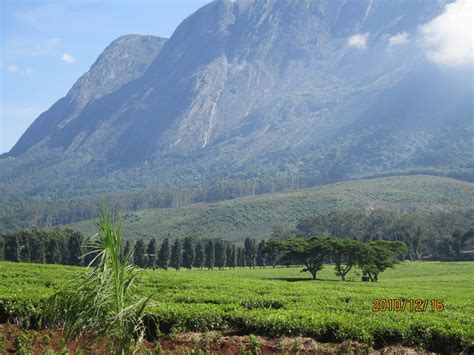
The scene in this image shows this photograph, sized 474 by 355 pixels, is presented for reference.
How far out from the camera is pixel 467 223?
130 meters

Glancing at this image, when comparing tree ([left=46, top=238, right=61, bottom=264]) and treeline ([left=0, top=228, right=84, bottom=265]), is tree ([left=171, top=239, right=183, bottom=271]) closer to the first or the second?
treeline ([left=0, top=228, right=84, bottom=265])

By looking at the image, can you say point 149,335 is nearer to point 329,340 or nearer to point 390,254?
point 329,340

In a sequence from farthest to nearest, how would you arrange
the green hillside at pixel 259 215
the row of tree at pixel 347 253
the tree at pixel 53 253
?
the green hillside at pixel 259 215
the tree at pixel 53 253
the row of tree at pixel 347 253

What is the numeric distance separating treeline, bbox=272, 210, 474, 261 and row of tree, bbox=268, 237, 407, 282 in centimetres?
4589

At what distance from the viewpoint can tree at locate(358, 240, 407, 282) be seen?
58344 mm

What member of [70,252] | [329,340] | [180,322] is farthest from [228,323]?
[70,252]

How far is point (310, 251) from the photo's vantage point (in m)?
61.0

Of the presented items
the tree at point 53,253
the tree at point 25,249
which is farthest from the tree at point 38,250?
the tree at point 53,253

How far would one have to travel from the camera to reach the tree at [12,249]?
83.0 meters

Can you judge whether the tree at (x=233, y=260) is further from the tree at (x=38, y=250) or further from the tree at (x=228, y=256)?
the tree at (x=38, y=250)

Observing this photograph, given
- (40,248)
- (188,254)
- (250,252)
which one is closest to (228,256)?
(250,252)

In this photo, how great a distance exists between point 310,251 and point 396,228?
72876 mm

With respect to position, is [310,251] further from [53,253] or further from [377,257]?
[53,253]
